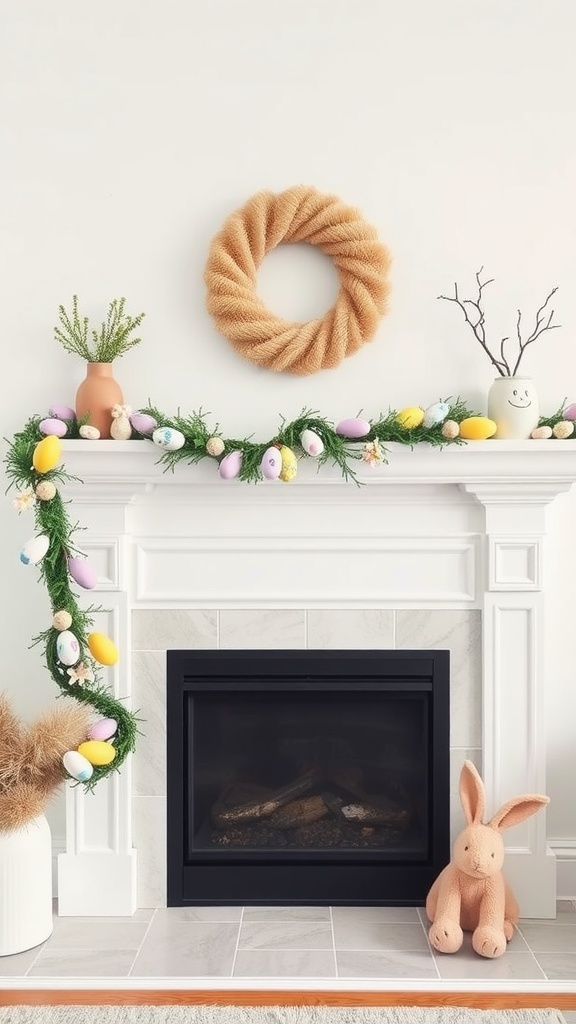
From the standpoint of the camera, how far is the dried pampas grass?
2.31m

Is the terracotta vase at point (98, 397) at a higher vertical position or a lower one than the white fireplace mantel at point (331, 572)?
higher

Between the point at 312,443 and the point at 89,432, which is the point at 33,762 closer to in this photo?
the point at 89,432

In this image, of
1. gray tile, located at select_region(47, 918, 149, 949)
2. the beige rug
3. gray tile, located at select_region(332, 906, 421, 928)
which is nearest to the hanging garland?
gray tile, located at select_region(47, 918, 149, 949)

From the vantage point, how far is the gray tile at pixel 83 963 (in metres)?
2.22

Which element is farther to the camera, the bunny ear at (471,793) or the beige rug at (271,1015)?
the bunny ear at (471,793)

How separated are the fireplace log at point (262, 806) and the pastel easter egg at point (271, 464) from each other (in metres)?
0.88

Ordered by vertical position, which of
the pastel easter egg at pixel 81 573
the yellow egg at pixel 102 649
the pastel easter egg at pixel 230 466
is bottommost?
the yellow egg at pixel 102 649

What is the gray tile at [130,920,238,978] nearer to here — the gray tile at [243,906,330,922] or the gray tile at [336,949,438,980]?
the gray tile at [243,906,330,922]

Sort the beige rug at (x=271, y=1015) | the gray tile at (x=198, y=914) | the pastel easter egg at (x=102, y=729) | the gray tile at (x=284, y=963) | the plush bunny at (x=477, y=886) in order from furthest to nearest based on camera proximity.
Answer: the gray tile at (x=198, y=914), the pastel easter egg at (x=102, y=729), the plush bunny at (x=477, y=886), the gray tile at (x=284, y=963), the beige rug at (x=271, y=1015)

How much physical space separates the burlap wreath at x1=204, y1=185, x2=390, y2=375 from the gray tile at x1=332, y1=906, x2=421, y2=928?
Answer: 4.71 feet

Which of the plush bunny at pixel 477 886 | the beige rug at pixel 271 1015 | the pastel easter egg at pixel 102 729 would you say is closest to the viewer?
the beige rug at pixel 271 1015

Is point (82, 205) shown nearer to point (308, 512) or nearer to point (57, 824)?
point (308, 512)

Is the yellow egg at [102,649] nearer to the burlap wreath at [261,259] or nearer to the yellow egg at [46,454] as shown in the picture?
the yellow egg at [46,454]

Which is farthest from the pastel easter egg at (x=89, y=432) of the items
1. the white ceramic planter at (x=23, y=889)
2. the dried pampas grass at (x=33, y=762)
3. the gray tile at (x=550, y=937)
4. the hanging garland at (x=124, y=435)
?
the gray tile at (x=550, y=937)
